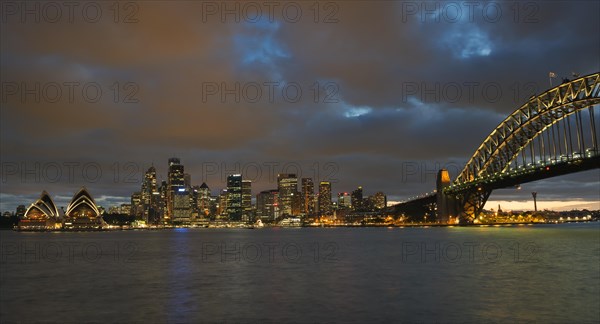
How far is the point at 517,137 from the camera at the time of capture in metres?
132

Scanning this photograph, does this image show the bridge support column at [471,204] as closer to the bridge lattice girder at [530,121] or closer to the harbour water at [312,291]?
the bridge lattice girder at [530,121]

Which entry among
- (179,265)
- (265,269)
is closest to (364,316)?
(265,269)

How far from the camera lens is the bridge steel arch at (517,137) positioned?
3969 inches

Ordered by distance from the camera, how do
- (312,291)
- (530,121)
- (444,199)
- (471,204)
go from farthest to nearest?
(444,199) → (471,204) → (530,121) → (312,291)

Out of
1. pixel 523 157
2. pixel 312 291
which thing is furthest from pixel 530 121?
pixel 312 291

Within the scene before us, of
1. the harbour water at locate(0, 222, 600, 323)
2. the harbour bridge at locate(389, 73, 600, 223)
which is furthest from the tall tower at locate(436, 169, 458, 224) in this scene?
the harbour water at locate(0, 222, 600, 323)

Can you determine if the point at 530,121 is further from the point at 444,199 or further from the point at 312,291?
the point at 312,291

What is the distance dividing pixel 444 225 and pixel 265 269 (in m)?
132

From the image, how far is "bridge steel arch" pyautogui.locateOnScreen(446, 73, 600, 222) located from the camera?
100812 mm

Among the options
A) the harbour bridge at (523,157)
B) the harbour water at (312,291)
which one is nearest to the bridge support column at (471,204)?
the harbour bridge at (523,157)

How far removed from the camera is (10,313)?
27.6m

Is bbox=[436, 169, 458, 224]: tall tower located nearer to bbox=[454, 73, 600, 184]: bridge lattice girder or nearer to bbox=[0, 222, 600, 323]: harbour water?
bbox=[454, 73, 600, 184]: bridge lattice girder

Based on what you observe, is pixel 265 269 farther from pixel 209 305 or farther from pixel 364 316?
pixel 364 316

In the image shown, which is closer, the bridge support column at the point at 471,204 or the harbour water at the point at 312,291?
the harbour water at the point at 312,291
